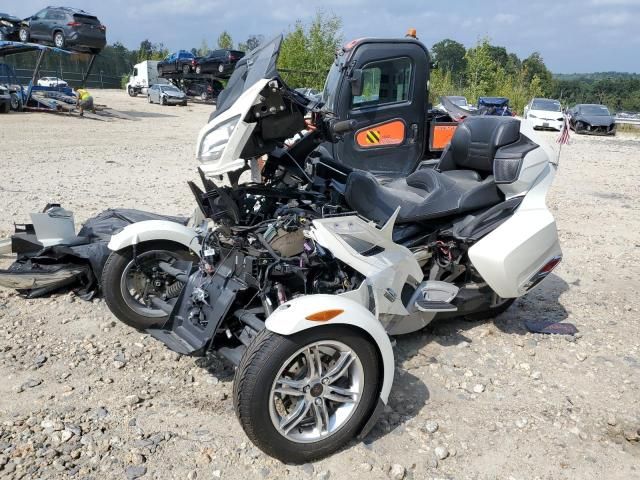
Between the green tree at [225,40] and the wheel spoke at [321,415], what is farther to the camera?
the green tree at [225,40]

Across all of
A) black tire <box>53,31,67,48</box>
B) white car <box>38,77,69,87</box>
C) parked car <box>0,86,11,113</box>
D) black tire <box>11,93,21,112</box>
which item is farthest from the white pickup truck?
parked car <box>0,86,11,113</box>

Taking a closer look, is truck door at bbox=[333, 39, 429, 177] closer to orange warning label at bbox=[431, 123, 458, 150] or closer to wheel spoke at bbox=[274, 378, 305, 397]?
orange warning label at bbox=[431, 123, 458, 150]

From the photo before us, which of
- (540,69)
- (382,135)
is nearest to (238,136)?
(382,135)

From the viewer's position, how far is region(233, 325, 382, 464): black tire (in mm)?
2717

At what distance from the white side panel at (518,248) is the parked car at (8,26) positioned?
25815mm

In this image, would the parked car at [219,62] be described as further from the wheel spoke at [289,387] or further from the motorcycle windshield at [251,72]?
the wheel spoke at [289,387]

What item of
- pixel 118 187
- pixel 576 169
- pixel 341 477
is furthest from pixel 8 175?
pixel 576 169

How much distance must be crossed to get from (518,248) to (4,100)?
74.4ft

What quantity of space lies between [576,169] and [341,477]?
1254 cm

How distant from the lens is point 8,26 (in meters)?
24.1

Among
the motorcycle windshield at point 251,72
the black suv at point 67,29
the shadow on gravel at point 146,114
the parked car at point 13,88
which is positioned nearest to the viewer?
the motorcycle windshield at point 251,72

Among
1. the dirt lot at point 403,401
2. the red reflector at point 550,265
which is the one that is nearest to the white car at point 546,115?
the dirt lot at point 403,401

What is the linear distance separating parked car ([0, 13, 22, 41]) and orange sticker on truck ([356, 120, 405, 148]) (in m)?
21.6

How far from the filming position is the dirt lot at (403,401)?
2959mm
